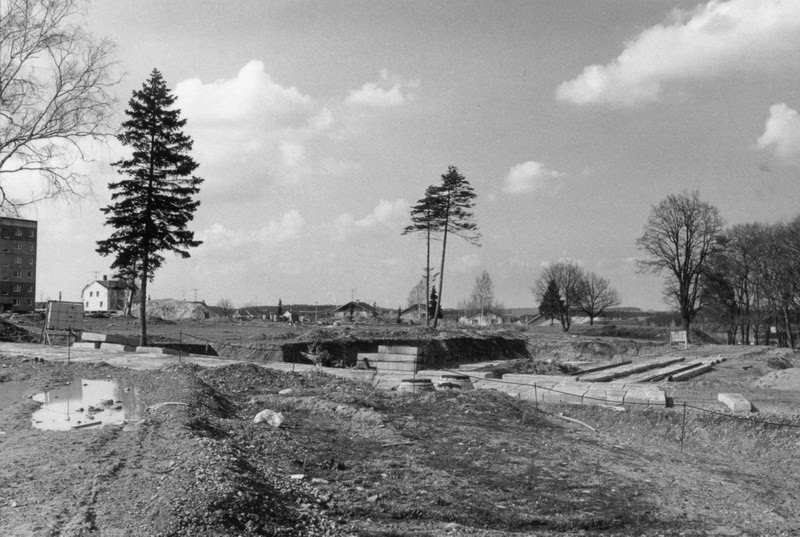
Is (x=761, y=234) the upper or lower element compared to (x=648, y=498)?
upper

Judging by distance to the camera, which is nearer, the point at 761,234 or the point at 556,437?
the point at 556,437

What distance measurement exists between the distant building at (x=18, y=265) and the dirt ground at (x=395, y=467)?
2911 inches

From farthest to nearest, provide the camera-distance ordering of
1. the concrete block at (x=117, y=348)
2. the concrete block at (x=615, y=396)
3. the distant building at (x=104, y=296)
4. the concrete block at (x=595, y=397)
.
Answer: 1. the distant building at (x=104, y=296)
2. the concrete block at (x=117, y=348)
3. the concrete block at (x=595, y=397)
4. the concrete block at (x=615, y=396)

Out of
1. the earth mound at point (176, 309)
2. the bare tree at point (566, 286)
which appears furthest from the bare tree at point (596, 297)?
the earth mound at point (176, 309)

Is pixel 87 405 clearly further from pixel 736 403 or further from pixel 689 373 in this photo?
Answer: pixel 689 373

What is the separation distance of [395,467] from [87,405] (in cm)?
619

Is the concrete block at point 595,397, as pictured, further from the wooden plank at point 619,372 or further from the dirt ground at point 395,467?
the wooden plank at point 619,372

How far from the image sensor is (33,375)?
581 inches

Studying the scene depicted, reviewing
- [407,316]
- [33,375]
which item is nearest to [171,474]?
[33,375]

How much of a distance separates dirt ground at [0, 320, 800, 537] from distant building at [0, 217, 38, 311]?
7395cm

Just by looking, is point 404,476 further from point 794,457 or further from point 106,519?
point 794,457

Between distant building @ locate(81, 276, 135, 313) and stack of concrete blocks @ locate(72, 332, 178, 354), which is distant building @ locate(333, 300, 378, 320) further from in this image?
stack of concrete blocks @ locate(72, 332, 178, 354)

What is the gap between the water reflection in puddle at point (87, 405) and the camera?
30.2 feet

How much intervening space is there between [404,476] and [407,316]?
100592 mm
